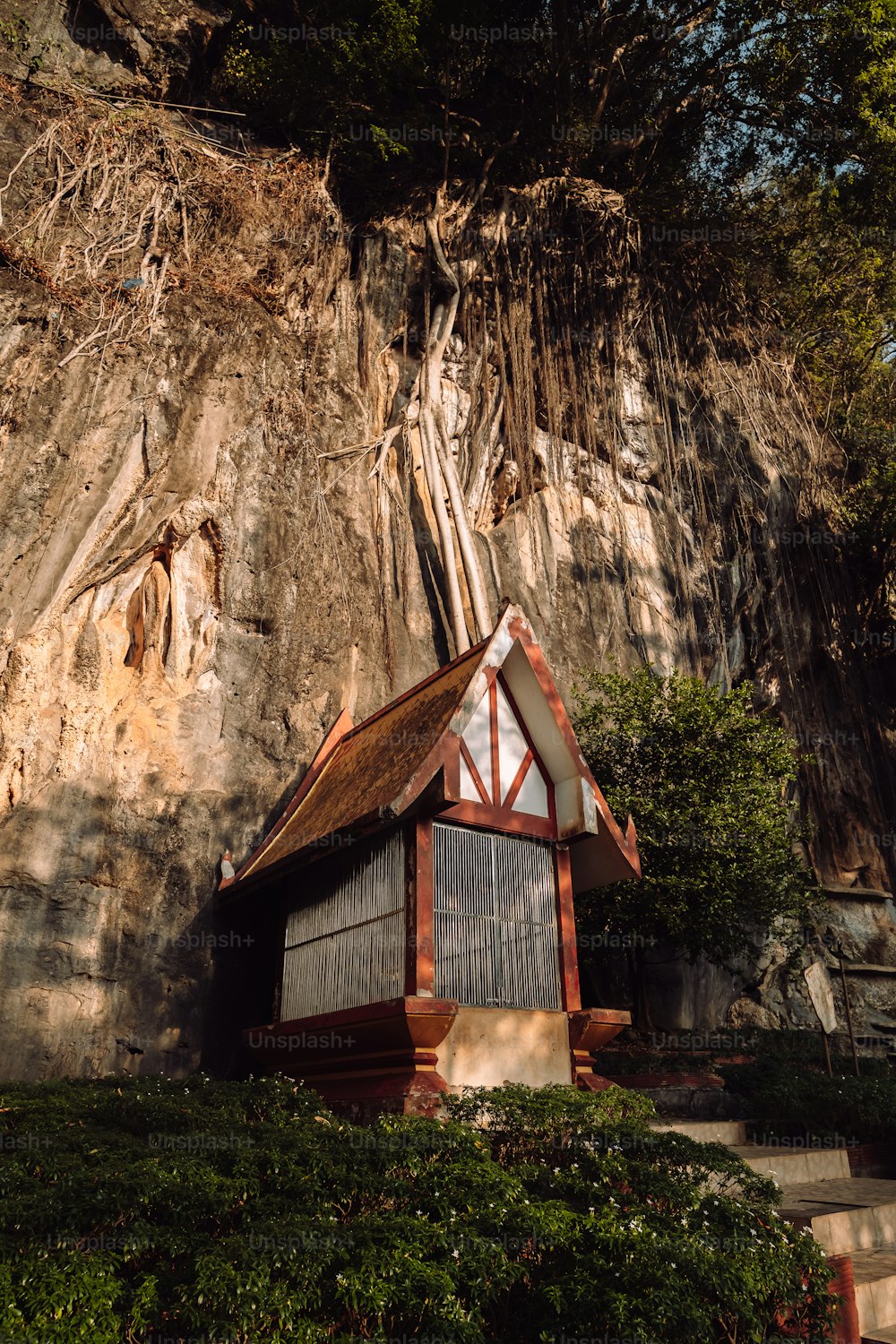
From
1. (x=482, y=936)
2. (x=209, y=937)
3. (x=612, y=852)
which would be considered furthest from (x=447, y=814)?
(x=209, y=937)

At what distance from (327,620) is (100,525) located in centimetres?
303

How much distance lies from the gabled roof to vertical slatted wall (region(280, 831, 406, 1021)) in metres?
0.37

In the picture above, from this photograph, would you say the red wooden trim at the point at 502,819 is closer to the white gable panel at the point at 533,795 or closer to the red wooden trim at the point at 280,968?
the white gable panel at the point at 533,795

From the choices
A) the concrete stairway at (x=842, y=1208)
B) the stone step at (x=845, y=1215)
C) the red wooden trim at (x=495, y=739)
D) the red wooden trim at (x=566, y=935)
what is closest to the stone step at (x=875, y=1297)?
the concrete stairway at (x=842, y=1208)

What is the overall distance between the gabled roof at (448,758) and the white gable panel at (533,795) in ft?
0.38

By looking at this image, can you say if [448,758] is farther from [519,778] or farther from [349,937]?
[349,937]

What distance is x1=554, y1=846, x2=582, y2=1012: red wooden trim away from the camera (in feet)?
25.7

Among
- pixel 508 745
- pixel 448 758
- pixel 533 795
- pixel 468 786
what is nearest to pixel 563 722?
pixel 508 745

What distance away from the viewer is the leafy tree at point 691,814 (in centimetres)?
1155

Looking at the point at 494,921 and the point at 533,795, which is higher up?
the point at 533,795

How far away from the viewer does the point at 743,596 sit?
19.2 m

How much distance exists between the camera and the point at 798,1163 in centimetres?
802

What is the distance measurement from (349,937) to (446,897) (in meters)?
0.97

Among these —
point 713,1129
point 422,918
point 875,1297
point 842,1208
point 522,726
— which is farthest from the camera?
point 713,1129
